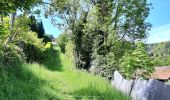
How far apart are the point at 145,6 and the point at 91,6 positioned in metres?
4.15

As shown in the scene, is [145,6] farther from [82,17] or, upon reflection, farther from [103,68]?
[103,68]

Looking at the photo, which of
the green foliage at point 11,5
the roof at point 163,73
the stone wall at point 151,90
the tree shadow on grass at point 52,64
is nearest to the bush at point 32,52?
the tree shadow on grass at point 52,64

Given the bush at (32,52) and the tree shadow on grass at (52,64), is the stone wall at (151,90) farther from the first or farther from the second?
the tree shadow on grass at (52,64)

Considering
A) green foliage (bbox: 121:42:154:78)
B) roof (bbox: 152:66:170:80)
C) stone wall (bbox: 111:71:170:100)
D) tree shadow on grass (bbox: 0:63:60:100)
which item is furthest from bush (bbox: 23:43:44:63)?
roof (bbox: 152:66:170:80)

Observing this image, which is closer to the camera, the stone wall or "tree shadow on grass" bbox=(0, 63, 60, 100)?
"tree shadow on grass" bbox=(0, 63, 60, 100)

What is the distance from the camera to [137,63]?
88.9 ft

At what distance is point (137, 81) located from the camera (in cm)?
1245

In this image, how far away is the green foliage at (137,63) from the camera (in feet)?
83.0

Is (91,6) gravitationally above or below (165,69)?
above

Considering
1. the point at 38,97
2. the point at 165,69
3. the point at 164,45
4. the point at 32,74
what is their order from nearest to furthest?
the point at 38,97 → the point at 32,74 → the point at 165,69 → the point at 164,45

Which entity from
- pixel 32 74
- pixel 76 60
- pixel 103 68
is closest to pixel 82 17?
pixel 76 60

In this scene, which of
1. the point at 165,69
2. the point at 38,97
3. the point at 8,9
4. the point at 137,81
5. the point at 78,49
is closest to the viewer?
the point at 8,9

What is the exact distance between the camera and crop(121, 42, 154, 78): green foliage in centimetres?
2531

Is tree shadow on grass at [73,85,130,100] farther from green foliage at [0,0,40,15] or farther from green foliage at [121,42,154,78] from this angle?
green foliage at [121,42,154,78]
